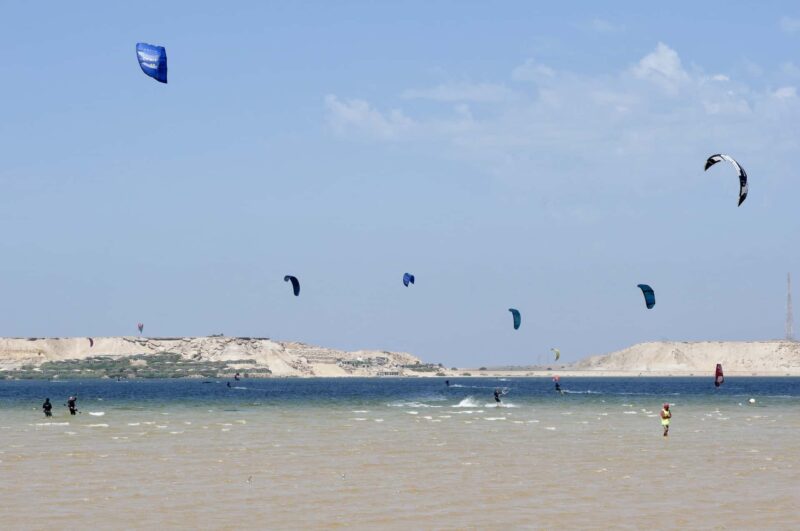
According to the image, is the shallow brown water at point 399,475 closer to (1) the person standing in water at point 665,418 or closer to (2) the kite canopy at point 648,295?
(1) the person standing in water at point 665,418

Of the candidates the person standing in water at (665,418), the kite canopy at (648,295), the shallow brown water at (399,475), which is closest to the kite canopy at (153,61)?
the shallow brown water at (399,475)

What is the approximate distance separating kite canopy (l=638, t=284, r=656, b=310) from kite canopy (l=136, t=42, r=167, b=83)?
30.4 m

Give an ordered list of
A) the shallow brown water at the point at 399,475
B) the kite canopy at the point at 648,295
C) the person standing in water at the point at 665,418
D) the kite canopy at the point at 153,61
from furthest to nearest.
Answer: the kite canopy at the point at 648,295
the person standing in water at the point at 665,418
the kite canopy at the point at 153,61
the shallow brown water at the point at 399,475

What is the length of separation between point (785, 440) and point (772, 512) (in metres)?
20.2

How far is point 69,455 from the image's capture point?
1485 inches

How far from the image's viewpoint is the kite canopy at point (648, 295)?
6169 cm

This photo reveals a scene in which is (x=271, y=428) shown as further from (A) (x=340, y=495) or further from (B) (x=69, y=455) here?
(A) (x=340, y=495)

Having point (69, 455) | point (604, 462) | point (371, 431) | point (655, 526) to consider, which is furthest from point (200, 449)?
point (655, 526)

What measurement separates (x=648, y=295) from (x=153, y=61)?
3230 cm

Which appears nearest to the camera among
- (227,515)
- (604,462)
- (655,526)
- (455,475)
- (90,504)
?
(655,526)

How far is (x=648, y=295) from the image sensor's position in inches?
2474

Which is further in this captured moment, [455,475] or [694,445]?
[694,445]

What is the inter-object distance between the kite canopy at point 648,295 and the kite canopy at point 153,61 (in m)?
30.4

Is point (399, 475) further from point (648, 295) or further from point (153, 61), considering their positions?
point (648, 295)
